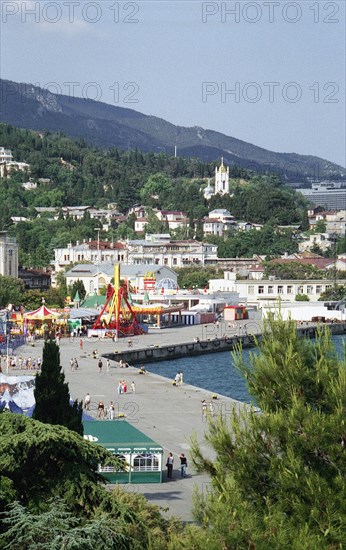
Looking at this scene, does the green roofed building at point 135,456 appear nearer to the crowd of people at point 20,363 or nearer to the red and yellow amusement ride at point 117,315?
the crowd of people at point 20,363

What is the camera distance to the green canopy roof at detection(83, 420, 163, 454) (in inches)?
794

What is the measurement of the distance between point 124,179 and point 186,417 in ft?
413

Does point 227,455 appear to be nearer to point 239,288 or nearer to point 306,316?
point 306,316

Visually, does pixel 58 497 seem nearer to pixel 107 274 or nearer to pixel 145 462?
pixel 145 462

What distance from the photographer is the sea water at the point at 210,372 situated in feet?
122

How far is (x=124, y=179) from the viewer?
152250 millimetres

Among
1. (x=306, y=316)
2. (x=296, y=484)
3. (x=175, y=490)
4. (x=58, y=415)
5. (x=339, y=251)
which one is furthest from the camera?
(x=339, y=251)

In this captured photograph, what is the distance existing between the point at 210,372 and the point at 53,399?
1011 inches

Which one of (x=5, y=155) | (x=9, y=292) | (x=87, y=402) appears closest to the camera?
(x=87, y=402)

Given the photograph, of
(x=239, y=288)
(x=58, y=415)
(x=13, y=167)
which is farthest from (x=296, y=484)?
(x=13, y=167)

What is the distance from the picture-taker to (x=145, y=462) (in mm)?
20328

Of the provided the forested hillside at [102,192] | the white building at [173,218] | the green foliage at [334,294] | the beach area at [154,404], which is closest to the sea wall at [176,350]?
the beach area at [154,404]

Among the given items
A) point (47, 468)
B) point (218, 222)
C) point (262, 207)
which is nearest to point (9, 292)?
point (47, 468)

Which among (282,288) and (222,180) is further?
(222,180)
